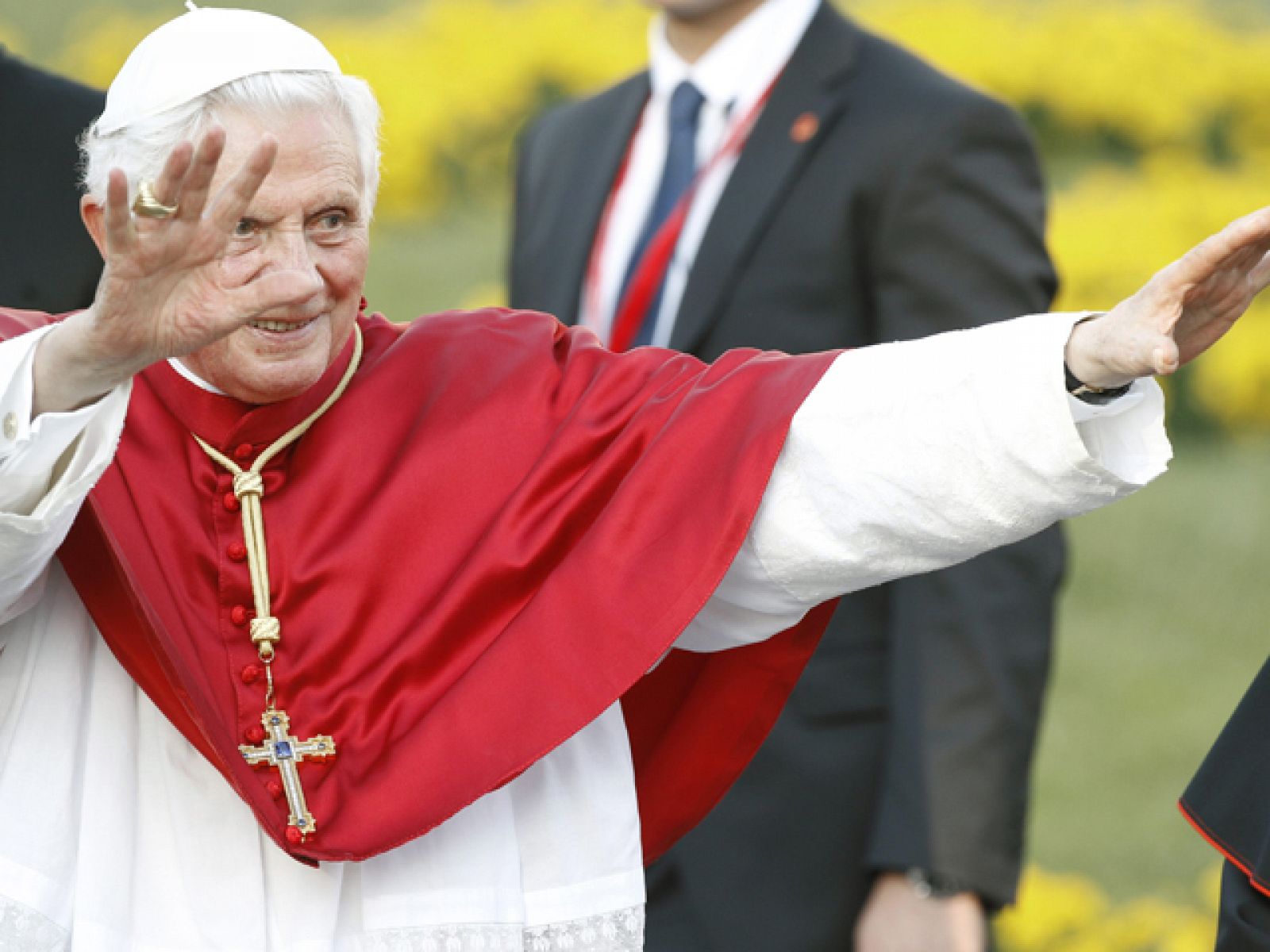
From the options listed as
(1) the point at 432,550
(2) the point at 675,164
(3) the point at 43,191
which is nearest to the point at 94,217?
(1) the point at 432,550

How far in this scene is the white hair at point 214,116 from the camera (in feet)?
8.47

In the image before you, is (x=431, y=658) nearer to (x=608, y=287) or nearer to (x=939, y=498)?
(x=939, y=498)

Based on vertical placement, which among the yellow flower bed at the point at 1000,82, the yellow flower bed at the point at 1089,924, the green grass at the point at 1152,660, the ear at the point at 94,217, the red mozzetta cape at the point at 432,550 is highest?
the yellow flower bed at the point at 1000,82

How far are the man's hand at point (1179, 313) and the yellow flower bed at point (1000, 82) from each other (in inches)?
302

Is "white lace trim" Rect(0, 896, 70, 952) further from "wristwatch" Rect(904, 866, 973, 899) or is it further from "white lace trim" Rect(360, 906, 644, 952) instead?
"wristwatch" Rect(904, 866, 973, 899)

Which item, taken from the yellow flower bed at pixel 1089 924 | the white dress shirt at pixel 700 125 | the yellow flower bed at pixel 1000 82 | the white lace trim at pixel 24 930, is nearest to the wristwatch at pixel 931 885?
the white dress shirt at pixel 700 125

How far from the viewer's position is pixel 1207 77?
1073 cm

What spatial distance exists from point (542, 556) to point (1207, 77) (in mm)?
8771

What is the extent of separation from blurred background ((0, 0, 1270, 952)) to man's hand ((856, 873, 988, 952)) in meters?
2.05

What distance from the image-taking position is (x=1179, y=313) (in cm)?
231

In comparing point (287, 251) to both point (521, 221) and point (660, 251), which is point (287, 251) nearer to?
point (660, 251)

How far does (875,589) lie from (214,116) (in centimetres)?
174

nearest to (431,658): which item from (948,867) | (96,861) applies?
(96,861)

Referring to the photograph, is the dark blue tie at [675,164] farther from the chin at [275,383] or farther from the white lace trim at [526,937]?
the white lace trim at [526,937]
